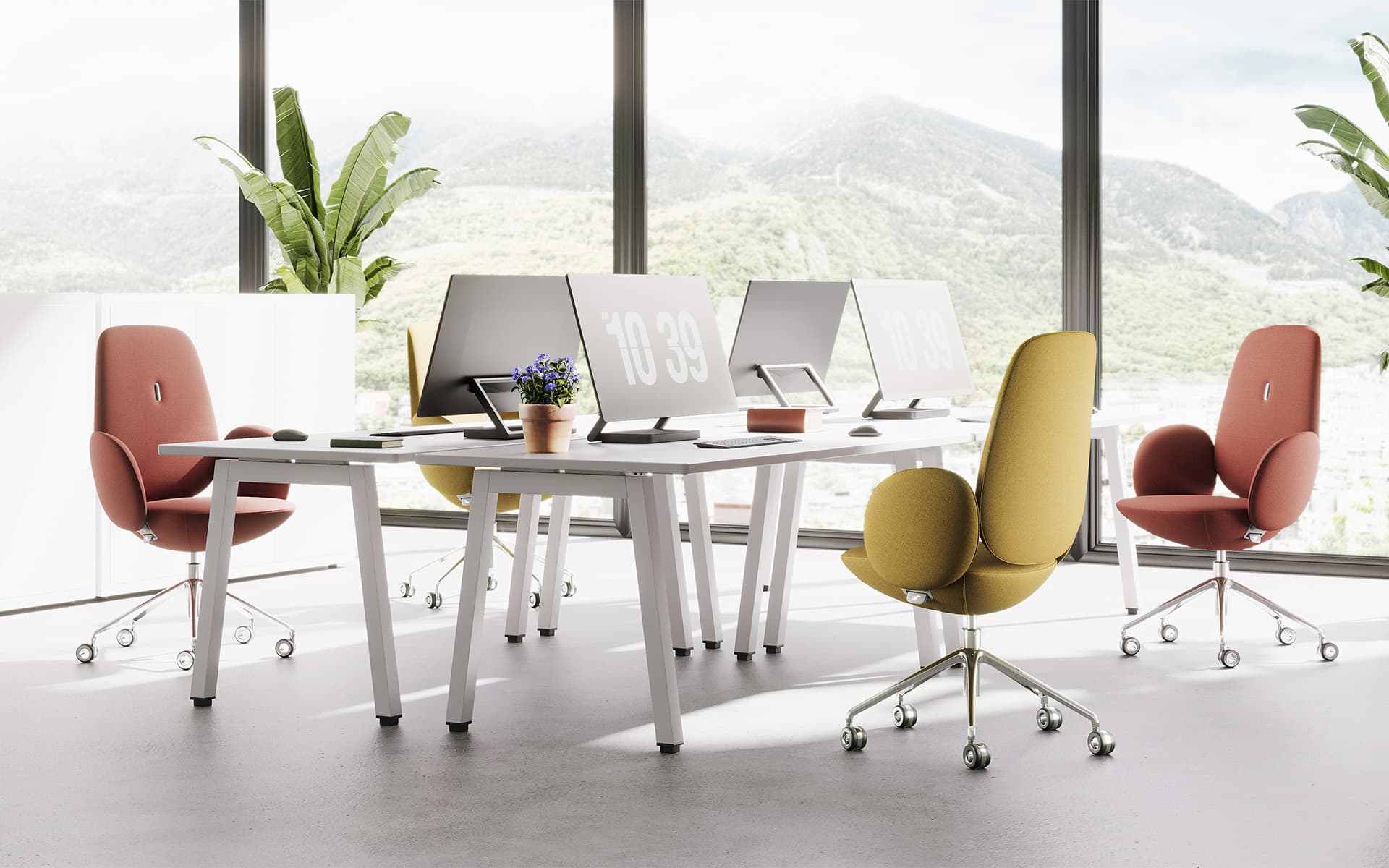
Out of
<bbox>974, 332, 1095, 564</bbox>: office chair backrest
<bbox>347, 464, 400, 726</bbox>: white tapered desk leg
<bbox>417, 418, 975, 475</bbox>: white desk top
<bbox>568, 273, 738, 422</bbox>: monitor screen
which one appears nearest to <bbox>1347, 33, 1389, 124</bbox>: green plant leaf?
<bbox>417, 418, 975, 475</bbox>: white desk top

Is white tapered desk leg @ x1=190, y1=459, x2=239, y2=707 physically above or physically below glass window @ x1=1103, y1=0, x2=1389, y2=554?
below

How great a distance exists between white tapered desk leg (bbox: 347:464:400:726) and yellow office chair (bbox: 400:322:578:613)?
1379 millimetres

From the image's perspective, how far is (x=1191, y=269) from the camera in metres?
6.76

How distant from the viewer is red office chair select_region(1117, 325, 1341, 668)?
4641mm

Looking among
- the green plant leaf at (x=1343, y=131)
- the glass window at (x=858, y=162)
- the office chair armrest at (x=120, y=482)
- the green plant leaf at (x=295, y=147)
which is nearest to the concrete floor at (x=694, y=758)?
the office chair armrest at (x=120, y=482)

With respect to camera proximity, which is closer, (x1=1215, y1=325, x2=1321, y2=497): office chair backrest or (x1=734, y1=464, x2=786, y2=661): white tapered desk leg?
(x1=734, y1=464, x2=786, y2=661): white tapered desk leg

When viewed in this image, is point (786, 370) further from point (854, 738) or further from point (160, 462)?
point (160, 462)

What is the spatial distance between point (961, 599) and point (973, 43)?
14.3ft

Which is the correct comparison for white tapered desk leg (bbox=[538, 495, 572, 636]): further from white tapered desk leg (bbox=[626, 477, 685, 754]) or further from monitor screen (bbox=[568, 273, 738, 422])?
white tapered desk leg (bbox=[626, 477, 685, 754])

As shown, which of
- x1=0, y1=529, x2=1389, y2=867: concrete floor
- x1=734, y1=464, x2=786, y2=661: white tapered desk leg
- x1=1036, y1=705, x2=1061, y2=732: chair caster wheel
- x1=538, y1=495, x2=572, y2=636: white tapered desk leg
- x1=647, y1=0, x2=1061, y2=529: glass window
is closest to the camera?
x1=0, y1=529, x2=1389, y2=867: concrete floor

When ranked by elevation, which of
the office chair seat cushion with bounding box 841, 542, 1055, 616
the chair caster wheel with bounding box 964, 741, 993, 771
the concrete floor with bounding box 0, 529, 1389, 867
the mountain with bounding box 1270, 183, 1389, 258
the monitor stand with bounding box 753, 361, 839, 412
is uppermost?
the mountain with bounding box 1270, 183, 1389, 258

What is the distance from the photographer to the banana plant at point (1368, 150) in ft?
18.8

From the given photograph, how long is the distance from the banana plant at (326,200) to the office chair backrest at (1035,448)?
498 cm

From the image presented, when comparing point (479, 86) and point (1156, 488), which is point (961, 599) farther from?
point (479, 86)
